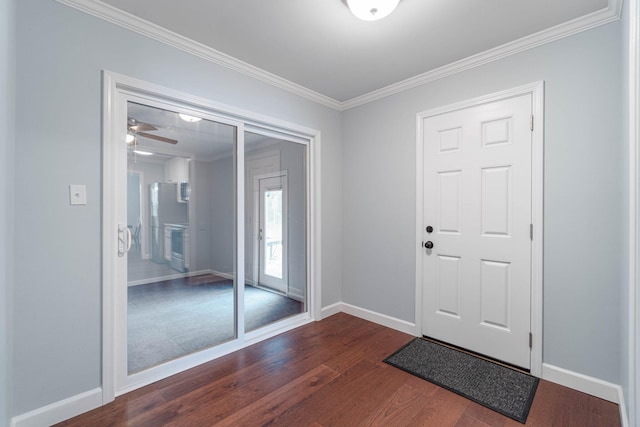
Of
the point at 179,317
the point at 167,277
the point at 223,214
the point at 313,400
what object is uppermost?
the point at 223,214

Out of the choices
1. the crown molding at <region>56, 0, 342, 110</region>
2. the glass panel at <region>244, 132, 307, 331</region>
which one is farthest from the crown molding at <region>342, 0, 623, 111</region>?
the glass panel at <region>244, 132, 307, 331</region>

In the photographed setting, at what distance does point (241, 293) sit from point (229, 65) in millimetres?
2060

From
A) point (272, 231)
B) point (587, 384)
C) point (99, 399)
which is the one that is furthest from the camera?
point (272, 231)

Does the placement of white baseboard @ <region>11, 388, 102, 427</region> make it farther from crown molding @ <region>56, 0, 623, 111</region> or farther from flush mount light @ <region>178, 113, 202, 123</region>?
crown molding @ <region>56, 0, 623, 111</region>

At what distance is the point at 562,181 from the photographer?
2076 millimetres

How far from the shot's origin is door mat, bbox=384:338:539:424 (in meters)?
1.89

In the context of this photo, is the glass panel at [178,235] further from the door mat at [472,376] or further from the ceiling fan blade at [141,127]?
the door mat at [472,376]

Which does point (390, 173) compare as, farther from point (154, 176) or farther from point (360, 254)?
point (154, 176)

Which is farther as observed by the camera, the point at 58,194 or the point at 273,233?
the point at 273,233

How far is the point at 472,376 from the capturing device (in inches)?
86.0

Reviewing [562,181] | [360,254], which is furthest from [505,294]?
[360,254]

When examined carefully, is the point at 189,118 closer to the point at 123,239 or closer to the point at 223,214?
the point at 223,214

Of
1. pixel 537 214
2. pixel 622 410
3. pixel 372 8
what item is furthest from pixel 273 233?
pixel 622 410

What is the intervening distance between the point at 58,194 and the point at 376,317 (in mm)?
2990
